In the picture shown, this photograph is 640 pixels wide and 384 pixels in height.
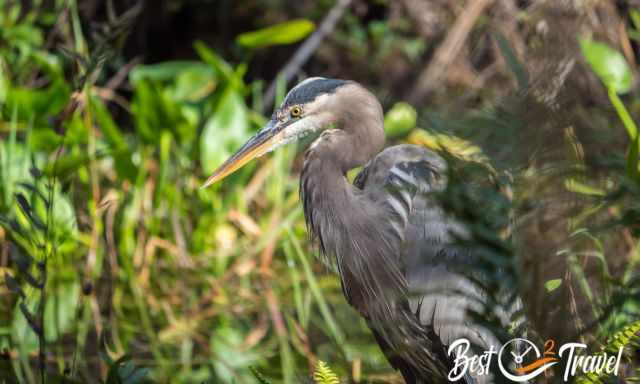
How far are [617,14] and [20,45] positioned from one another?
255 cm

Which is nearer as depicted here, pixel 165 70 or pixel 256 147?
pixel 256 147

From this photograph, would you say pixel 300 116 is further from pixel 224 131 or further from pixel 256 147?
pixel 224 131

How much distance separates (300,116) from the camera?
7.04 ft

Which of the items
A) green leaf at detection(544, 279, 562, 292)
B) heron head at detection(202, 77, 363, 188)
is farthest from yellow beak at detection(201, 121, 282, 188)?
green leaf at detection(544, 279, 562, 292)

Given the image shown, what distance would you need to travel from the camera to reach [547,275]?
128 centimetres

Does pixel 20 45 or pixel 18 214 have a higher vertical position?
pixel 20 45

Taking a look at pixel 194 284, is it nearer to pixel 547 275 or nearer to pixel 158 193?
pixel 158 193

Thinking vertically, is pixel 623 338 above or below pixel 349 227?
above

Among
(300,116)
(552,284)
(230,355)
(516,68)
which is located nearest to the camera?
(552,284)

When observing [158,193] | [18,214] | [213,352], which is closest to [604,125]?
[213,352]

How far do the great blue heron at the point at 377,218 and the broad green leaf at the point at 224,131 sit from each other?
42.2 inches

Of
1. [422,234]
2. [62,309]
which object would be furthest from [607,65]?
[62,309]

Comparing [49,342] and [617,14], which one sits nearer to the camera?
[49,342]

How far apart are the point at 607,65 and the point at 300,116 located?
3.15ft
